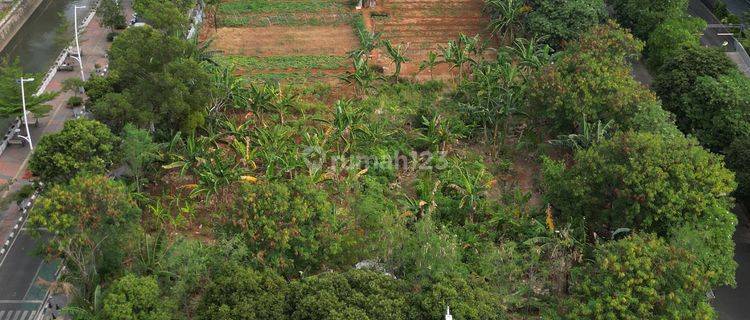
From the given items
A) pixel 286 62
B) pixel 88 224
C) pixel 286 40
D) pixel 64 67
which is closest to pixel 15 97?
pixel 64 67

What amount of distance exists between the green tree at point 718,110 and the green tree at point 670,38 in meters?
7.27

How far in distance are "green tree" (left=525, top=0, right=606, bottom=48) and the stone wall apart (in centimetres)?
4010

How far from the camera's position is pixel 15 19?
2395 inches

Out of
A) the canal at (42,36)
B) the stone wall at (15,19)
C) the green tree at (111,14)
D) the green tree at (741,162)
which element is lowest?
the canal at (42,36)

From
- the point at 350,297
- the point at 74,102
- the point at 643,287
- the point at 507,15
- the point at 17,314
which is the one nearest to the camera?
the point at 350,297

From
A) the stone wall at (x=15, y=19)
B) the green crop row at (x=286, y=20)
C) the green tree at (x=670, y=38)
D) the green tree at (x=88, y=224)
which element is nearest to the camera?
the green tree at (x=88, y=224)

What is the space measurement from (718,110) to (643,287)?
1842 centimetres

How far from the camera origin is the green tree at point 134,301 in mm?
27594

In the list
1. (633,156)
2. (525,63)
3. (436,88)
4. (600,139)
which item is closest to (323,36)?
(436,88)

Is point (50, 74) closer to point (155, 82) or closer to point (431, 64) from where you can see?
point (155, 82)

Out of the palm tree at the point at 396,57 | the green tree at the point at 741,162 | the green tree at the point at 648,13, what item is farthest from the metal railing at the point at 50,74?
the green tree at the point at 648,13

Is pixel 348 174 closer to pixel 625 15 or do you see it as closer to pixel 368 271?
pixel 368 271

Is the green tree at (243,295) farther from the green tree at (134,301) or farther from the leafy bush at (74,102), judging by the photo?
the leafy bush at (74,102)

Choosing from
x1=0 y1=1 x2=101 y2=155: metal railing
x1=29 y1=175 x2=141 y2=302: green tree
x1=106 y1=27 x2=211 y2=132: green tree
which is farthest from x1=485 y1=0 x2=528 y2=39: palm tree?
x1=29 y1=175 x2=141 y2=302: green tree
